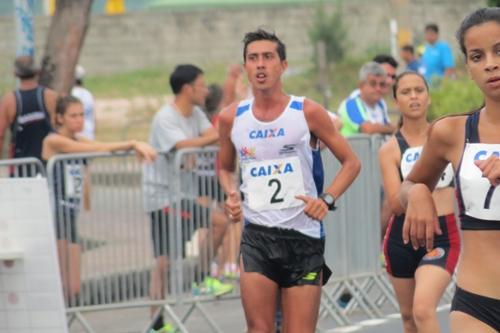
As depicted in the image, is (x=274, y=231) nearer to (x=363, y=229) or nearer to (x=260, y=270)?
(x=260, y=270)

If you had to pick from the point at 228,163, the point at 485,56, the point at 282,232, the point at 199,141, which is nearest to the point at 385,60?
the point at 199,141

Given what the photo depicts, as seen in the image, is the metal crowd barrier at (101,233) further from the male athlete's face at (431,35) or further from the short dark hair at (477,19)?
the male athlete's face at (431,35)

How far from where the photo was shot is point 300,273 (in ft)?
26.0

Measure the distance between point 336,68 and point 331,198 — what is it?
26.9 m

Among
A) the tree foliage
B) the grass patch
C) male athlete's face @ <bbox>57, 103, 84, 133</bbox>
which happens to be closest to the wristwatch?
male athlete's face @ <bbox>57, 103, 84, 133</bbox>

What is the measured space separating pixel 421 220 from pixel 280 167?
2671 millimetres

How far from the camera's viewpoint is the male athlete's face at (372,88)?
43.1ft

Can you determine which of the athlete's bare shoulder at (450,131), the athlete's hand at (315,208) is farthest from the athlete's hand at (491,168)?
the athlete's hand at (315,208)

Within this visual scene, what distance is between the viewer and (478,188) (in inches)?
218

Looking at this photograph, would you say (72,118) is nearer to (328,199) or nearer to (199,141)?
(199,141)

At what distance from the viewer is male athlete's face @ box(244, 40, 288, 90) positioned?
810cm

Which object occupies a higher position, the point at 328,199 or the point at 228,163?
the point at 228,163

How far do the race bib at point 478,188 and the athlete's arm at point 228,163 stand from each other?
2.66 m

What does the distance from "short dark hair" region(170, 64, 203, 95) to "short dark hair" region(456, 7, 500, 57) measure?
580cm
